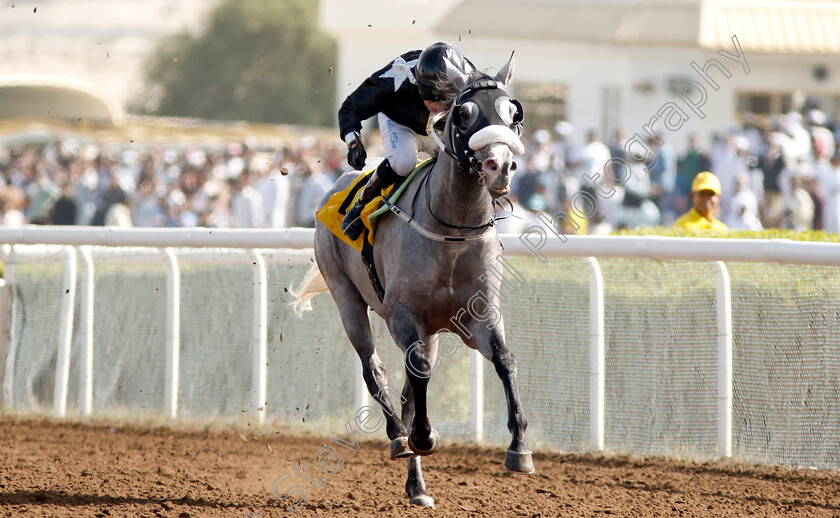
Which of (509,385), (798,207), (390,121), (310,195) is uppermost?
(310,195)

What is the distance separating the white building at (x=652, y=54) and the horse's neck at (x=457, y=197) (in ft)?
46.4

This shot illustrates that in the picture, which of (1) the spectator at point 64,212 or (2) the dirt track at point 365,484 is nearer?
(2) the dirt track at point 365,484

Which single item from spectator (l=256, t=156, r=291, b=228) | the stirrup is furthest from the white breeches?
spectator (l=256, t=156, r=291, b=228)

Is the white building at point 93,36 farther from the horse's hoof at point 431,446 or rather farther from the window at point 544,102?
the horse's hoof at point 431,446

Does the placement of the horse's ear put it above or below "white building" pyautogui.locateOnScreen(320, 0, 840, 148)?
below

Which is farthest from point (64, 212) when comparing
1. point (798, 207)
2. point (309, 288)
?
point (309, 288)

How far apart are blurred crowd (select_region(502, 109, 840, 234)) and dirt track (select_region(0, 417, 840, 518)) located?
5318 mm

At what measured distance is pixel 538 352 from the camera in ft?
19.1

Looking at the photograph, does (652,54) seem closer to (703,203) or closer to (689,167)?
(689,167)

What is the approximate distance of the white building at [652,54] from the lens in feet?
62.3

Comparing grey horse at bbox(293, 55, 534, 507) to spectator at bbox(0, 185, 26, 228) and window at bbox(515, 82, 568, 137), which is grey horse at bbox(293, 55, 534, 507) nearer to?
spectator at bbox(0, 185, 26, 228)

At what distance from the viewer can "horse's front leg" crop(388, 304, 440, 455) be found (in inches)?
169

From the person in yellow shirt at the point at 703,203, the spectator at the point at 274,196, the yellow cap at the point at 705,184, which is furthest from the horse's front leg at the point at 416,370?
the spectator at the point at 274,196

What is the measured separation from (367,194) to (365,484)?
1.41m
